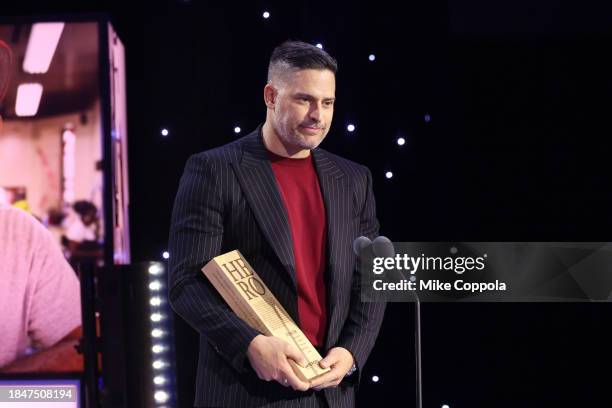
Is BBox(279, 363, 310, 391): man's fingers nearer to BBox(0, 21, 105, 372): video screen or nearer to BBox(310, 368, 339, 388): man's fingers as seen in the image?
BBox(310, 368, 339, 388): man's fingers

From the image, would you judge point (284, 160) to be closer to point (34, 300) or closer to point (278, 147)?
point (278, 147)

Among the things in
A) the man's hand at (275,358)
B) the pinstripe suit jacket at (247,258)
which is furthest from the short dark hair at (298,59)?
the man's hand at (275,358)

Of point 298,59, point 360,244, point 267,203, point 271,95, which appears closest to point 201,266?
point 267,203

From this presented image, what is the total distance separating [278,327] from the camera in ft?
6.96

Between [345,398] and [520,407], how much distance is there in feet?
5.30

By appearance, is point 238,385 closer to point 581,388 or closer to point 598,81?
point 581,388

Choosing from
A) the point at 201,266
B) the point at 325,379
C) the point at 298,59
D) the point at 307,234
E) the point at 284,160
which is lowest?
the point at 325,379

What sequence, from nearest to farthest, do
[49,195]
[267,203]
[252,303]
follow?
[252,303]
[267,203]
[49,195]

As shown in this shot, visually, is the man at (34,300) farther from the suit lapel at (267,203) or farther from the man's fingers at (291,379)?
the man's fingers at (291,379)

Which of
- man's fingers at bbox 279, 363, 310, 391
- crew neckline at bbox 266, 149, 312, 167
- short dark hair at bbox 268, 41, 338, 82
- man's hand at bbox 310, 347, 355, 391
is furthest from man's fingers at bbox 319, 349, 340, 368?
short dark hair at bbox 268, 41, 338, 82

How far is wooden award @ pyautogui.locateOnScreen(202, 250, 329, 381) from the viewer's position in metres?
2.11

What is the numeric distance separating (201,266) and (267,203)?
0.88ft

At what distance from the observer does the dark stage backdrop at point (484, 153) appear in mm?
3564

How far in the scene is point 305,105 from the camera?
230 centimetres
